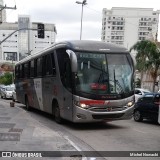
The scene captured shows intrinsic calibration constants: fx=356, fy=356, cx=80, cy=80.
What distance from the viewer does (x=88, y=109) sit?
12367 millimetres

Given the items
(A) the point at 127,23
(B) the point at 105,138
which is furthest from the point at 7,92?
(A) the point at 127,23

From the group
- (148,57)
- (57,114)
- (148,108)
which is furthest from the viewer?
(148,57)

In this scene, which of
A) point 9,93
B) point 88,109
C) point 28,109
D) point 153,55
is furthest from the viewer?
point 153,55

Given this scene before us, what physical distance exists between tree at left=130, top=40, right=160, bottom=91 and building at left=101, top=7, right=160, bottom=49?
46.4 m

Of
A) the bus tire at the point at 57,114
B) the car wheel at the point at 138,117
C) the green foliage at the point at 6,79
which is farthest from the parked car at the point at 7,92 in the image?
the green foliage at the point at 6,79

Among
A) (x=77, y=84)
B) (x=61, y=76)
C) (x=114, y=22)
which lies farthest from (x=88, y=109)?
(x=114, y=22)

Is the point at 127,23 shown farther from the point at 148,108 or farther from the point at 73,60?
the point at 73,60

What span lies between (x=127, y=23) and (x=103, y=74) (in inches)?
3698

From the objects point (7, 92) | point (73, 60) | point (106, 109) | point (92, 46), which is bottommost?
point (7, 92)

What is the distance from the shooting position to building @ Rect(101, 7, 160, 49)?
9406 cm

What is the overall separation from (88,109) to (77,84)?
3.12 feet

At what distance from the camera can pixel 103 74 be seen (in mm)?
12688

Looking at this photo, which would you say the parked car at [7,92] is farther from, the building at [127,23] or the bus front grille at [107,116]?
the building at [127,23]

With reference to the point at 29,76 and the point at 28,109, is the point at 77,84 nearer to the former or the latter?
the point at 29,76
